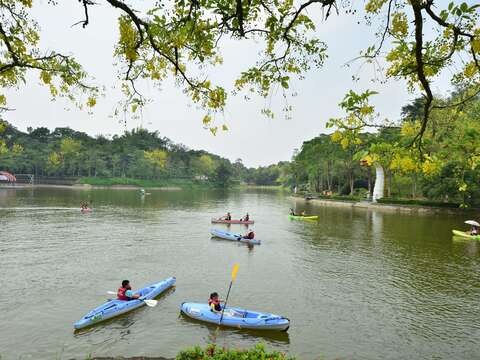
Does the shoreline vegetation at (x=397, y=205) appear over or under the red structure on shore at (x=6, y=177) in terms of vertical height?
under

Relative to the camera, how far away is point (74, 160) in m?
112

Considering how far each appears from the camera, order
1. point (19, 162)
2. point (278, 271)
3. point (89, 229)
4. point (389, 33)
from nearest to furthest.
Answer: point (389, 33)
point (278, 271)
point (89, 229)
point (19, 162)

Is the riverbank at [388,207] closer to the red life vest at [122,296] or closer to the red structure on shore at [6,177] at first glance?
the red life vest at [122,296]

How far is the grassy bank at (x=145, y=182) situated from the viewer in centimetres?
11244

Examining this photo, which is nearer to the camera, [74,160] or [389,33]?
[389,33]

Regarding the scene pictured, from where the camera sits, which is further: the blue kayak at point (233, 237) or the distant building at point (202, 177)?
the distant building at point (202, 177)

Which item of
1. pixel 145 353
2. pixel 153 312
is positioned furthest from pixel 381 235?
pixel 145 353

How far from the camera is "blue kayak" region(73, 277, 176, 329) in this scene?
14.8m

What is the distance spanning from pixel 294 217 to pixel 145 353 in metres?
36.1

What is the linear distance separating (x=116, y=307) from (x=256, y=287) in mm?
7359

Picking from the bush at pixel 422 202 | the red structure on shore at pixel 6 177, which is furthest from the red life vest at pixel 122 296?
the red structure on shore at pixel 6 177

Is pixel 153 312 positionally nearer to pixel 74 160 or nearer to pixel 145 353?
pixel 145 353

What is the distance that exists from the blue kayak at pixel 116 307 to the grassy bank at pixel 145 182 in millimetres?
99608

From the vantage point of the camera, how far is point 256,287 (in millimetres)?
20156
